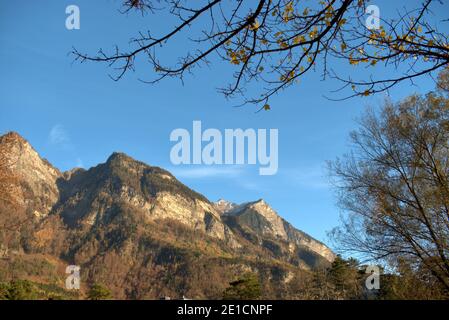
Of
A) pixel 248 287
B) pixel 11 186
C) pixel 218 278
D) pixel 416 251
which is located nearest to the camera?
pixel 416 251

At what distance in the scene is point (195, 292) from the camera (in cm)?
17725

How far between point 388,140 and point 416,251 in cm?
316

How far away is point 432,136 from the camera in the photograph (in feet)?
37.1

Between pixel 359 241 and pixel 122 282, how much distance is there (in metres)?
201

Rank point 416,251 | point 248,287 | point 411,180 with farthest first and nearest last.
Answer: point 248,287 < point 411,180 < point 416,251

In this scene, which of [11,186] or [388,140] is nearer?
[388,140]
